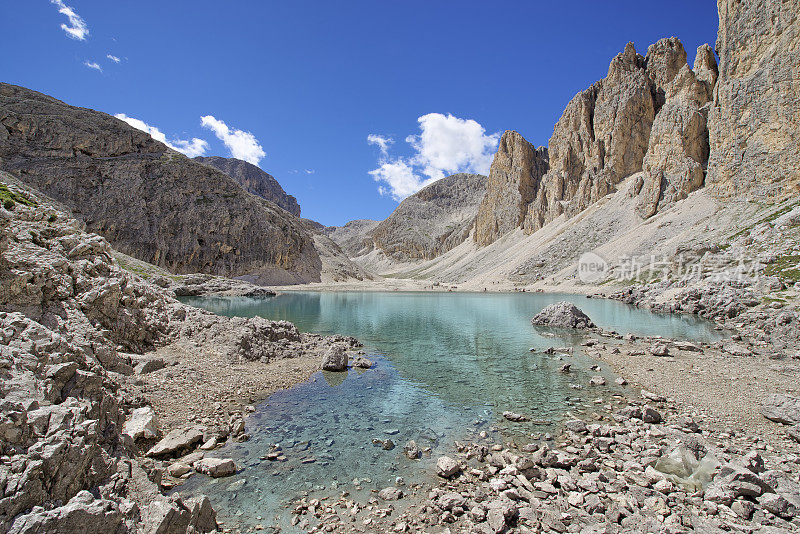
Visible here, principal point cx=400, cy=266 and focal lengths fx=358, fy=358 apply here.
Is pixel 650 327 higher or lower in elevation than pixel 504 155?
lower

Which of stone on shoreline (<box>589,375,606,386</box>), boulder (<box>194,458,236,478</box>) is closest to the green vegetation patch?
boulder (<box>194,458,236,478</box>)

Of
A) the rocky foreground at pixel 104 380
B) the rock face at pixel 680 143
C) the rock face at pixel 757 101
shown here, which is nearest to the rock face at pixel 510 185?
the rock face at pixel 680 143

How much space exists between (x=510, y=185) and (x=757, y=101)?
340 feet

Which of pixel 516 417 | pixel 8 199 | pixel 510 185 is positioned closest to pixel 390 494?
pixel 516 417

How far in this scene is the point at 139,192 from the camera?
358 feet

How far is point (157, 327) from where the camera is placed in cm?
1905

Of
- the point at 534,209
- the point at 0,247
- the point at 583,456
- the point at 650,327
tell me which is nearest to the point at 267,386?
the point at 0,247

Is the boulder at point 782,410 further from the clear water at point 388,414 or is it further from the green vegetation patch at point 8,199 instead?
the green vegetation patch at point 8,199

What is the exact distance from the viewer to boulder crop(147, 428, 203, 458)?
356 inches

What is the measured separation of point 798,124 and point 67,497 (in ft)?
314

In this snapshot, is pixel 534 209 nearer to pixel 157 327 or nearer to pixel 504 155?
pixel 504 155

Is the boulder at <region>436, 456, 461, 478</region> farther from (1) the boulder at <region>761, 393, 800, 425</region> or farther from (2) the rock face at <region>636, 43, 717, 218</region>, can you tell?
(2) the rock face at <region>636, 43, 717, 218</region>

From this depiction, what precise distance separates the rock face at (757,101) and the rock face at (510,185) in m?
84.1

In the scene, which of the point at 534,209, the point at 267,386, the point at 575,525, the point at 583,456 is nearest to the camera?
the point at 575,525
